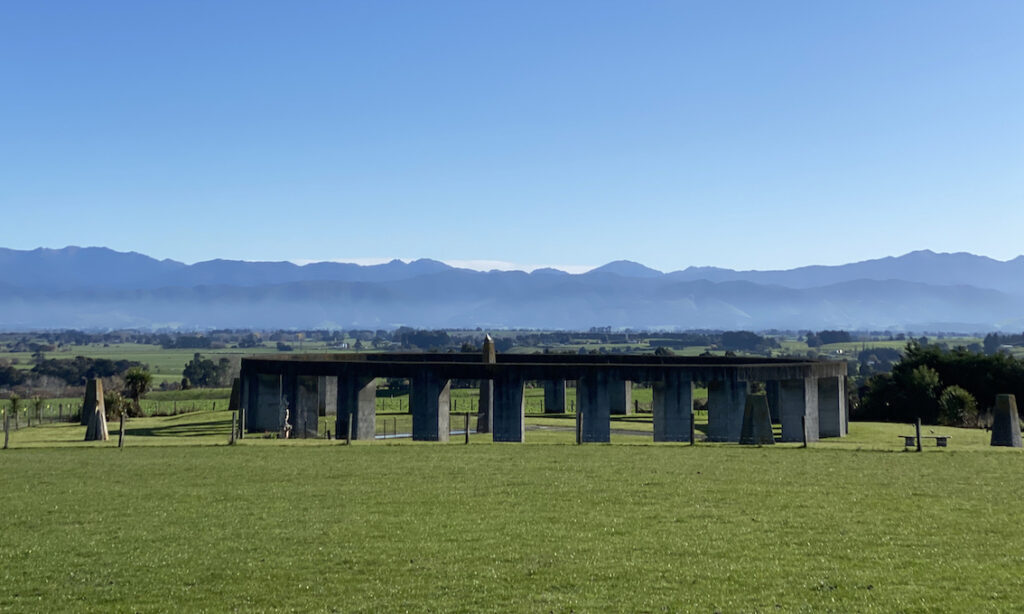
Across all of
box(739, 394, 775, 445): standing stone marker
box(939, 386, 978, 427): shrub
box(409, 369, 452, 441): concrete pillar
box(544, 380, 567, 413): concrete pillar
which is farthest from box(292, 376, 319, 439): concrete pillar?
box(939, 386, 978, 427): shrub

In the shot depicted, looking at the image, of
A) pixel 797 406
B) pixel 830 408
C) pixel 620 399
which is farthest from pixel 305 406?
pixel 830 408

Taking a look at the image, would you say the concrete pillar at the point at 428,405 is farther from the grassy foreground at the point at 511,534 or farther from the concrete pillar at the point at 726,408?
the grassy foreground at the point at 511,534

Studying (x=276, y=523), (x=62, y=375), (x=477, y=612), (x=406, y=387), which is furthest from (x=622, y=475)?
(x=62, y=375)

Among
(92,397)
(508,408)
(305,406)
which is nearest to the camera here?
(508,408)

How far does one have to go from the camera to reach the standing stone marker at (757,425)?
4422cm

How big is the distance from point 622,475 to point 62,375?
172m

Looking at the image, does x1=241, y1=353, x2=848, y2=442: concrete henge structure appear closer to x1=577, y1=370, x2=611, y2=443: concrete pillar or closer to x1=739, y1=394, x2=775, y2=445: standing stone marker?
x1=577, y1=370, x2=611, y2=443: concrete pillar

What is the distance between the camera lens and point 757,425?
1746 inches

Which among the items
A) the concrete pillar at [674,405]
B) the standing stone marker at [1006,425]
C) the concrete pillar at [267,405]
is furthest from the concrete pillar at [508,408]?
the standing stone marker at [1006,425]

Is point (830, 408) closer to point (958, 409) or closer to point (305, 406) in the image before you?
point (958, 409)

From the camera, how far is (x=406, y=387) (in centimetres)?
10356

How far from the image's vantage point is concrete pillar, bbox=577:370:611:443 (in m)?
50.3

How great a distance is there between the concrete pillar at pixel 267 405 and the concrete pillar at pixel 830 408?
111ft

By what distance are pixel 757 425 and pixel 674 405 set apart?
24.8ft
